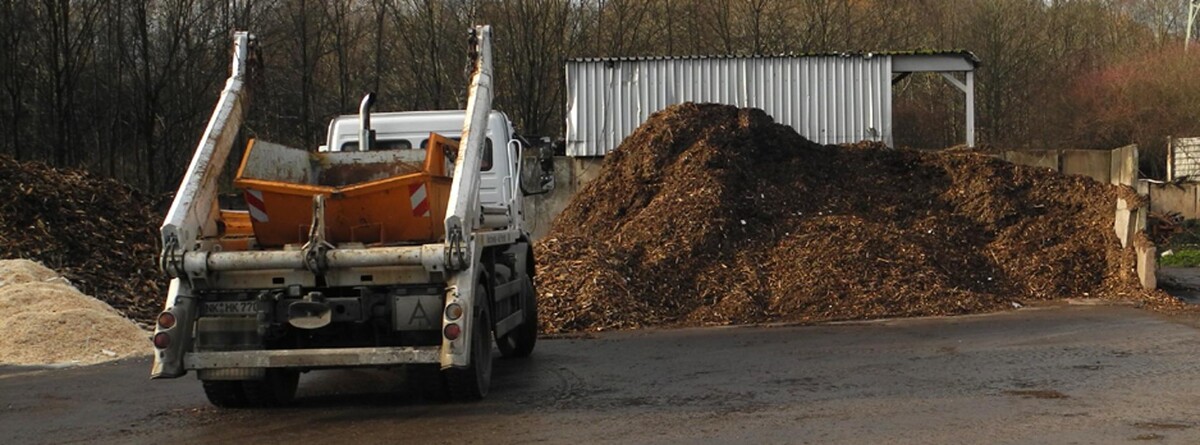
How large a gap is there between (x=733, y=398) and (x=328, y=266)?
10.6 feet

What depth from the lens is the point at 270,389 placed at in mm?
9445

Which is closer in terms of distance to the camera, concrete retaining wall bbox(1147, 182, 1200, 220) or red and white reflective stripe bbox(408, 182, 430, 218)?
red and white reflective stripe bbox(408, 182, 430, 218)

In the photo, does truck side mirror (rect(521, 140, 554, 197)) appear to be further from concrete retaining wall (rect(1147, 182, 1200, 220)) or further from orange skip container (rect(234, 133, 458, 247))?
concrete retaining wall (rect(1147, 182, 1200, 220))

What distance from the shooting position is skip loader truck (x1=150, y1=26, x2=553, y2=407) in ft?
28.3

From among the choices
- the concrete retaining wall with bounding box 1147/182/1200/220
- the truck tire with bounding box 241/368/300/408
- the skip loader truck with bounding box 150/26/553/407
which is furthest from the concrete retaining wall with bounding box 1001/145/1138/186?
the truck tire with bounding box 241/368/300/408

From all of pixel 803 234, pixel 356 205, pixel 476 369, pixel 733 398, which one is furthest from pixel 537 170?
pixel 803 234

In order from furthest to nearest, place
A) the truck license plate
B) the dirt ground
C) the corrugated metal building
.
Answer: the corrugated metal building
the truck license plate
the dirt ground

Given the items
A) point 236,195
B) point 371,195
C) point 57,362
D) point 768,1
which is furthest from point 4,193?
point 768,1

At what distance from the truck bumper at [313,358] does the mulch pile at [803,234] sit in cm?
665

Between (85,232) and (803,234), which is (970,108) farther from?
(85,232)

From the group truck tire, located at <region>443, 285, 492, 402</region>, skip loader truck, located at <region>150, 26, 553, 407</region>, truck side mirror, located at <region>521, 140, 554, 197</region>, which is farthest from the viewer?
truck side mirror, located at <region>521, 140, 554, 197</region>

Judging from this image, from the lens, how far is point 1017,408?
→ 8.73 meters

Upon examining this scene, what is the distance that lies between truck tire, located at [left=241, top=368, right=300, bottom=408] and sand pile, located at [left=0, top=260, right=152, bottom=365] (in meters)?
4.07

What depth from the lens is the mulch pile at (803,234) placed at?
16.0 meters
